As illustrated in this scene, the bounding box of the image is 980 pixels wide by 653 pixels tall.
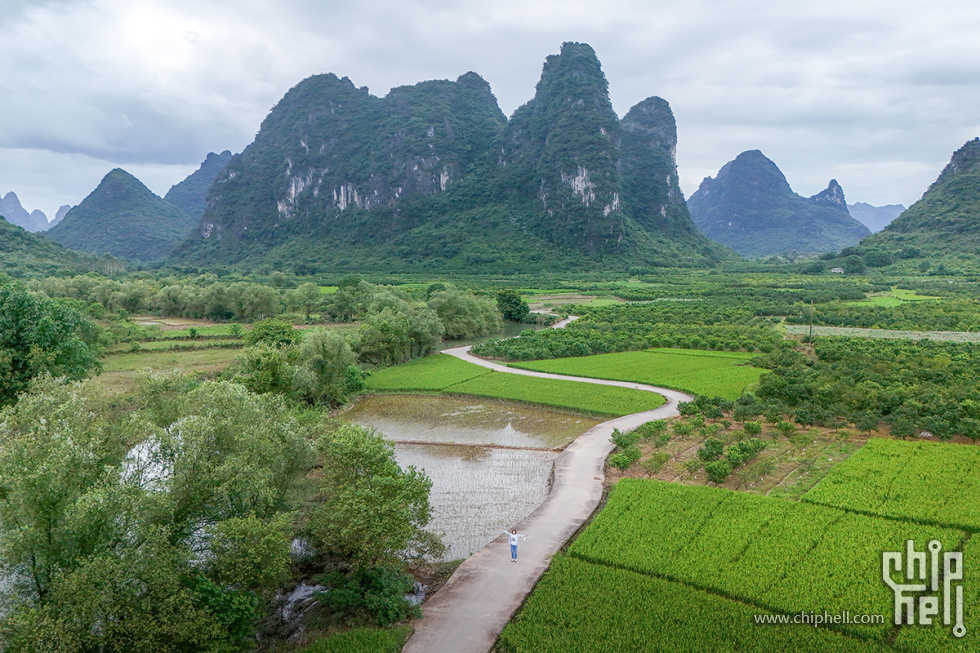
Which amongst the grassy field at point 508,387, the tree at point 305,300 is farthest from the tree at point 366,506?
the tree at point 305,300

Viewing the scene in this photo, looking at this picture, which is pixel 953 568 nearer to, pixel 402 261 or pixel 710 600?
pixel 710 600

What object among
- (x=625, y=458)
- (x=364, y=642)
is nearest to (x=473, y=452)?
(x=625, y=458)

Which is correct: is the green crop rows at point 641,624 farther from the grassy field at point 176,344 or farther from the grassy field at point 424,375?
the grassy field at point 176,344

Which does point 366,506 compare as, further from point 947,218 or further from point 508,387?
point 947,218

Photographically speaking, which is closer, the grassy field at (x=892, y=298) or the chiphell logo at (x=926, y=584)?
the chiphell logo at (x=926, y=584)

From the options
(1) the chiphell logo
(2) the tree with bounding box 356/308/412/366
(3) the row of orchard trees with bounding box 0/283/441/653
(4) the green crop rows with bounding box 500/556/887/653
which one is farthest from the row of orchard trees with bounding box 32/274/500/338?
(4) the green crop rows with bounding box 500/556/887/653
